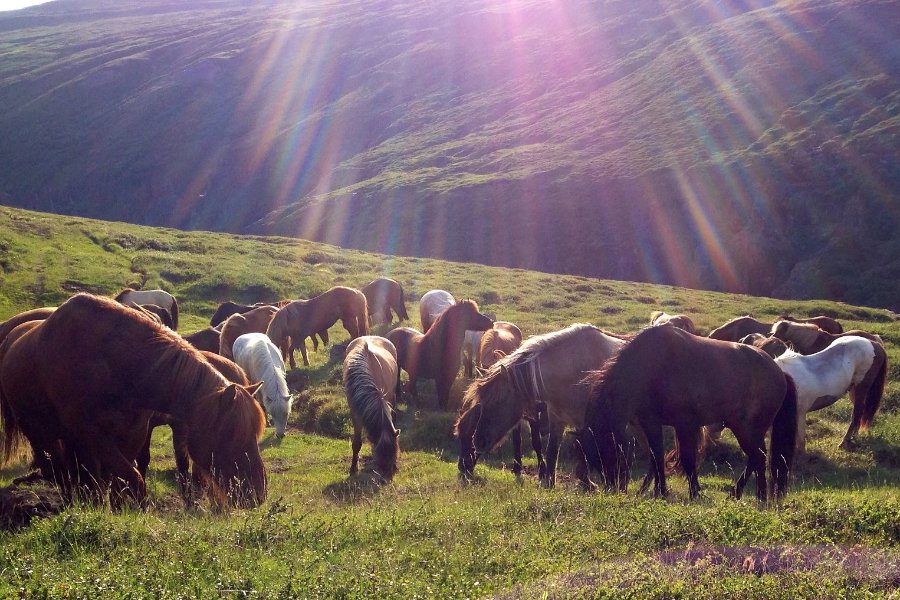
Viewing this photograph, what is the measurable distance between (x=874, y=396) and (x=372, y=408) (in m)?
8.87

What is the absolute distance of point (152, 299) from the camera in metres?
21.2

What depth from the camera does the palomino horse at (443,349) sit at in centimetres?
1452

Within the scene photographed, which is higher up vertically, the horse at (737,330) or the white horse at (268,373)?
the white horse at (268,373)

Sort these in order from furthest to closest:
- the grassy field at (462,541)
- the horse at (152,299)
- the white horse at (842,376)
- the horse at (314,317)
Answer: the horse at (152,299)
the horse at (314,317)
the white horse at (842,376)
the grassy field at (462,541)

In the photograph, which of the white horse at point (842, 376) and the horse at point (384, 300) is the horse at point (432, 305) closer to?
the horse at point (384, 300)

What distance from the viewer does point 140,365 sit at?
683cm

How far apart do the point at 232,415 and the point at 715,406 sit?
18.0 feet

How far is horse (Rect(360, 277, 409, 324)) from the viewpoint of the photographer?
23547 mm

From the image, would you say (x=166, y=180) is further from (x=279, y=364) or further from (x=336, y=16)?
(x=279, y=364)

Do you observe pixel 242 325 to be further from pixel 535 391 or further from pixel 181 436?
pixel 535 391

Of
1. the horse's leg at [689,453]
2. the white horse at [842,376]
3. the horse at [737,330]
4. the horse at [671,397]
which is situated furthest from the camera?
the horse at [737,330]

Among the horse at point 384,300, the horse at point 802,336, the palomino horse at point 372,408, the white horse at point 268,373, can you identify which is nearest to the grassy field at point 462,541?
the palomino horse at point 372,408

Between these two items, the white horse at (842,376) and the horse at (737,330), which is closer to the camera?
the white horse at (842,376)

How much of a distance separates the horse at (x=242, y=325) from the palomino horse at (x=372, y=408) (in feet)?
15.5
